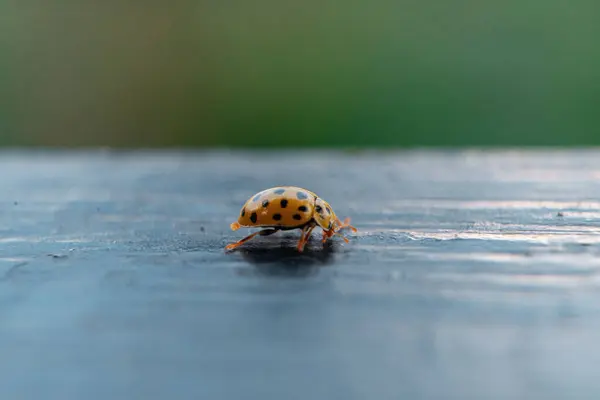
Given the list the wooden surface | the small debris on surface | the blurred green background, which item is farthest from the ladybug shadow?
the blurred green background

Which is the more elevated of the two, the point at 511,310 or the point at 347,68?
the point at 347,68

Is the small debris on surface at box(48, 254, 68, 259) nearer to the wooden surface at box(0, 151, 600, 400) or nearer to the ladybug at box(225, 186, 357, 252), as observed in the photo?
the wooden surface at box(0, 151, 600, 400)

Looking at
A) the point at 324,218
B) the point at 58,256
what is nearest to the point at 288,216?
the point at 324,218

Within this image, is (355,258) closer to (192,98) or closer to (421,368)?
(421,368)

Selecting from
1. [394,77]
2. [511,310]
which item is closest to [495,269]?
[511,310]

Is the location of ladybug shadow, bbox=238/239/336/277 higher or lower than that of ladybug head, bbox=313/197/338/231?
lower

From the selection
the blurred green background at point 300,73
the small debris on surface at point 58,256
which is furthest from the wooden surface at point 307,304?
the blurred green background at point 300,73

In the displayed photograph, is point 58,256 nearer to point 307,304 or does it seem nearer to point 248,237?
point 248,237

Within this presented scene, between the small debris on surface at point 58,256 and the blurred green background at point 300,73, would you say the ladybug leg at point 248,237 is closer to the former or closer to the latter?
the small debris on surface at point 58,256
